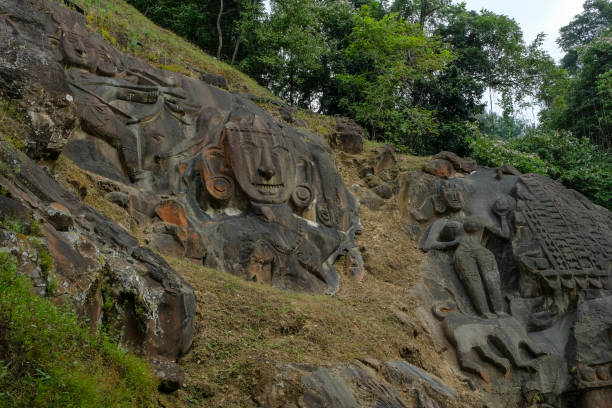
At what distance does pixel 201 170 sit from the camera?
9.38 metres

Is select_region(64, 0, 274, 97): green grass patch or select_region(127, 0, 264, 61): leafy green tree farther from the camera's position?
select_region(127, 0, 264, 61): leafy green tree

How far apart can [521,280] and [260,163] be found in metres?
5.32

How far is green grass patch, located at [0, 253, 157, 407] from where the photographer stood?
3.20 metres

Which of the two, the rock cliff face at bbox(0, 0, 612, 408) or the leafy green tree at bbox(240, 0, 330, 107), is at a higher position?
the leafy green tree at bbox(240, 0, 330, 107)

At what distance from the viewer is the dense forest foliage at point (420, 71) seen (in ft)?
60.8

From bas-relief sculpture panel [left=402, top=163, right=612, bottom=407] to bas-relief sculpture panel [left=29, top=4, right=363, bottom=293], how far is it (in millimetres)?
1979

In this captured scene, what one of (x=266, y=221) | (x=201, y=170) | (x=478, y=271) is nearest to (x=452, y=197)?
(x=478, y=271)

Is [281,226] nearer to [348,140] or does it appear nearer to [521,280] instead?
[521,280]

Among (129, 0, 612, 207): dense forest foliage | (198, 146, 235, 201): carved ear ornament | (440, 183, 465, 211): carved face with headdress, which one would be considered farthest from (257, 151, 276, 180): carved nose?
(129, 0, 612, 207): dense forest foliage

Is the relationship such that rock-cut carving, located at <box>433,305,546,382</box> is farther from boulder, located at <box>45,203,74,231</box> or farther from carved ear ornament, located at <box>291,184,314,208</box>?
boulder, located at <box>45,203,74,231</box>

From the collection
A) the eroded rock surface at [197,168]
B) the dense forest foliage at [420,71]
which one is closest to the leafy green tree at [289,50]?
the dense forest foliage at [420,71]

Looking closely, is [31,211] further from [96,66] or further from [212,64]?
[212,64]

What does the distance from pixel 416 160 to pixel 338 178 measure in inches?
133

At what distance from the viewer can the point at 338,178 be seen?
37.2 ft
